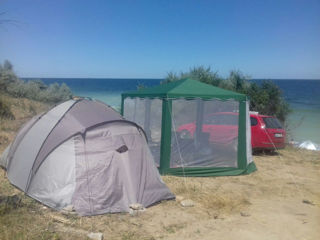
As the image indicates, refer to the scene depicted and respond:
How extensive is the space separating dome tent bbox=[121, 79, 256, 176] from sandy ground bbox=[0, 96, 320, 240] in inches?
19.4

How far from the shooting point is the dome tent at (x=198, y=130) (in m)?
8.10

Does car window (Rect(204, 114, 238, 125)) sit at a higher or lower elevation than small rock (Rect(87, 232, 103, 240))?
higher

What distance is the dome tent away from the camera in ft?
26.6

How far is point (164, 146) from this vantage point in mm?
8000

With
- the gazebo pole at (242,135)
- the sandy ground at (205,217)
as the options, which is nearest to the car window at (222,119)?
the gazebo pole at (242,135)

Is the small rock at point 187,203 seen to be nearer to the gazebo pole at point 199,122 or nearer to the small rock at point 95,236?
the small rock at point 95,236

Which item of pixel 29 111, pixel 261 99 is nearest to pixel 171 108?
pixel 261 99

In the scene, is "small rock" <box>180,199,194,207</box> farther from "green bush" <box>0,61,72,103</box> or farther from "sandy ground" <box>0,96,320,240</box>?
"green bush" <box>0,61,72,103</box>

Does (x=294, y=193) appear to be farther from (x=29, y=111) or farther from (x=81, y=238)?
(x=29, y=111)

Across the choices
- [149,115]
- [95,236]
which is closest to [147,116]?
[149,115]

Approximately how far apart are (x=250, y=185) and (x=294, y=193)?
1017mm

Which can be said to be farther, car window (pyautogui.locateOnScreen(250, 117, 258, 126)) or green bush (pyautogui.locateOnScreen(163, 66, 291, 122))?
green bush (pyautogui.locateOnScreen(163, 66, 291, 122))

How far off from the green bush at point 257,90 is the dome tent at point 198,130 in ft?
26.1

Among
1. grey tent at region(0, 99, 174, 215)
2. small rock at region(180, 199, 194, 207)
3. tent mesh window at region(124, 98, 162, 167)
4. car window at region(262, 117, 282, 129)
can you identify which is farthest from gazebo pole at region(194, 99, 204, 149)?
car window at region(262, 117, 282, 129)
